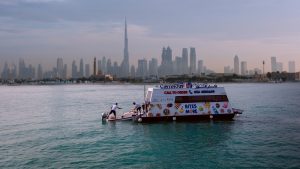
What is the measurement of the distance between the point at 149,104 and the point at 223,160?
1928 centimetres

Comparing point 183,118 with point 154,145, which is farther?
point 183,118

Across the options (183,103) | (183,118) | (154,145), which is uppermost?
(183,103)

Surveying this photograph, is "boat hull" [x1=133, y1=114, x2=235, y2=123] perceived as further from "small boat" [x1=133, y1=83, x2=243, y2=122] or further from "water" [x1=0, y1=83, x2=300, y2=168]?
"water" [x1=0, y1=83, x2=300, y2=168]

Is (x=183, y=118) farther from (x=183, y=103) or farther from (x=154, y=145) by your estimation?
(x=154, y=145)

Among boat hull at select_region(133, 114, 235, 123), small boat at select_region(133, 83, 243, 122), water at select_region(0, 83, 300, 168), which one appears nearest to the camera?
water at select_region(0, 83, 300, 168)

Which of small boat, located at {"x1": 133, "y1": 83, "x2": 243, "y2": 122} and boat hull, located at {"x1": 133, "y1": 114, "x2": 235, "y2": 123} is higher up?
small boat, located at {"x1": 133, "y1": 83, "x2": 243, "y2": 122}

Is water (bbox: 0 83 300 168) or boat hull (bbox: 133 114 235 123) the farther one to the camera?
boat hull (bbox: 133 114 235 123)

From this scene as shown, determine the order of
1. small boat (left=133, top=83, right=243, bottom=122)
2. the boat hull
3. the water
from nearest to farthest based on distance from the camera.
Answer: the water < small boat (left=133, top=83, right=243, bottom=122) < the boat hull

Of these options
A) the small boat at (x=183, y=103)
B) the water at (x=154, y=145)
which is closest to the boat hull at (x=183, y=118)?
the small boat at (x=183, y=103)

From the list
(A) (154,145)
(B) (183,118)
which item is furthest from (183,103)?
(A) (154,145)

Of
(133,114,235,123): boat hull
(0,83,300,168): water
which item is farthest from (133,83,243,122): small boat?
(0,83,300,168): water

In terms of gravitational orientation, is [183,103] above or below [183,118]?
above

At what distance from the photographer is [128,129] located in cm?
4150

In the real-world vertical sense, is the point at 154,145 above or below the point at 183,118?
below
